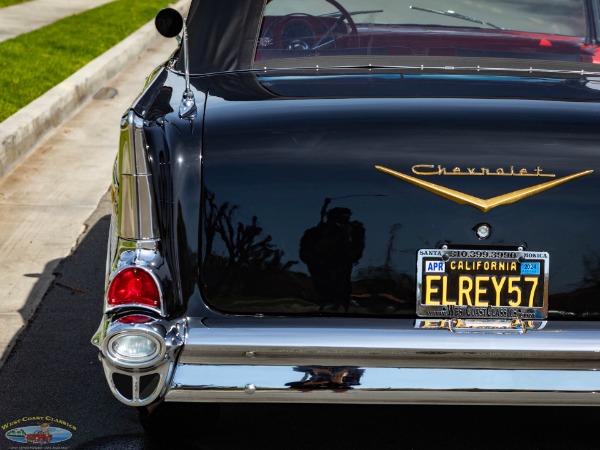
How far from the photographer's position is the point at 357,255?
11.3 ft

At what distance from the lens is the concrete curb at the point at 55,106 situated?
8312 millimetres

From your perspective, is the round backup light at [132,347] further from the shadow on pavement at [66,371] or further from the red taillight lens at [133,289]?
the shadow on pavement at [66,371]

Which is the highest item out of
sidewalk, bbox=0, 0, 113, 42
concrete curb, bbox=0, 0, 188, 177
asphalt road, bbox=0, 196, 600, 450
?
sidewalk, bbox=0, 0, 113, 42

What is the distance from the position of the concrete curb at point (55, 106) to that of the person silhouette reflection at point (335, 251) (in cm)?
499

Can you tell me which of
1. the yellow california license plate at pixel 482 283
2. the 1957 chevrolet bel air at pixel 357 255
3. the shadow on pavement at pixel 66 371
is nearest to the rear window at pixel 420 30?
the 1957 chevrolet bel air at pixel 357 255

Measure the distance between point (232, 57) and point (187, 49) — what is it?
17 centimetres

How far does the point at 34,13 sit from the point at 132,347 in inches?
A: 557

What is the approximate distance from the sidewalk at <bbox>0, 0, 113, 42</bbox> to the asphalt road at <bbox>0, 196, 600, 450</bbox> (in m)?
9.62

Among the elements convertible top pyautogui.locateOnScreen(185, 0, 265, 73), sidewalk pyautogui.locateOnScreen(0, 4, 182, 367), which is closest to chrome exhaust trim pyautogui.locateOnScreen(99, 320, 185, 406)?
convertible top pyautogui.locateOnScreen(185, 0, 265, 73)

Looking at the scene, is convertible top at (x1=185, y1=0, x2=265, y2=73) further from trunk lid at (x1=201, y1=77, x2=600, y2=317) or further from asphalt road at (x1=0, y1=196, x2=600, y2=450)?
asphalt road at (x1=0, y1=196, x2=600, y2=450)

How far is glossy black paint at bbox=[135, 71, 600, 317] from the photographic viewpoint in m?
3.40

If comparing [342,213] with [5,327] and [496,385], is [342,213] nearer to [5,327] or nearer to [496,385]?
[496,385]

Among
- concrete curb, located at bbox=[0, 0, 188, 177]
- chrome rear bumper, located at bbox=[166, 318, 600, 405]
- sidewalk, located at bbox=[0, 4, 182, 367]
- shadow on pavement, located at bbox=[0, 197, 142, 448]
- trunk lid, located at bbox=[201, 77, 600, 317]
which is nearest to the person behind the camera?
chrome rear bumper, located at bbox=[166, 318, 600, 405]

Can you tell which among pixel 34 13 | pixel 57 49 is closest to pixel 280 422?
pixel 57 49
